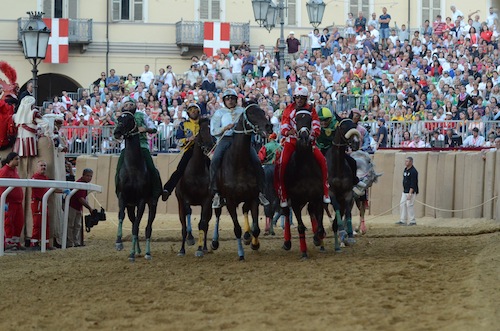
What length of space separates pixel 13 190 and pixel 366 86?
15113 mm

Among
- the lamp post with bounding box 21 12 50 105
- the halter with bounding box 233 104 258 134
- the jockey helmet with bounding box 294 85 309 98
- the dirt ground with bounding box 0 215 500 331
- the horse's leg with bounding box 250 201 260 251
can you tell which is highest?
the lamp post with bounding box 21 12 50 105

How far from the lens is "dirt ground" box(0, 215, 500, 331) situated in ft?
32.3

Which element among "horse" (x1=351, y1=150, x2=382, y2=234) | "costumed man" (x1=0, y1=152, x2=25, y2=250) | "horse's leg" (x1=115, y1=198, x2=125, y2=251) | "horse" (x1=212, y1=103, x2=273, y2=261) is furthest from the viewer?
"horse" (x1=351, y1=150, x2=382, y2=234)

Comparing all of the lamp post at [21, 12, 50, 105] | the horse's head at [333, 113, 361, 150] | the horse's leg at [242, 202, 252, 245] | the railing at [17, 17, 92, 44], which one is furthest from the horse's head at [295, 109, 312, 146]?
the railing at [17, 17, 92, 44]

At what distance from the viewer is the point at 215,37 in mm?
43281

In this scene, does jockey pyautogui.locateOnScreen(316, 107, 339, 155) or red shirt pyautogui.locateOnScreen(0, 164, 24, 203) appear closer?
red shirt pyautogui.locateOnScreen(0, 164, 24, 203)

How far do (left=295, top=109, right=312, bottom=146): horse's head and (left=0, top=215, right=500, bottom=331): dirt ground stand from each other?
1640 mm

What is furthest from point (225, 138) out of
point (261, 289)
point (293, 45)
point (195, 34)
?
point (195, 34)

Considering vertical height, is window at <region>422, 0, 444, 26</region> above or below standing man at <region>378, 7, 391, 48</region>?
above

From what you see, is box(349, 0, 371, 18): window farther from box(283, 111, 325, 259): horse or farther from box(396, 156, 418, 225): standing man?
box(283, 111, 325, 259): horse

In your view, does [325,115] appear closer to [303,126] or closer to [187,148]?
[187,148]

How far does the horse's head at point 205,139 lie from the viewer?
54.0 ft

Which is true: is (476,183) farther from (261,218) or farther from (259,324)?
(259,324)

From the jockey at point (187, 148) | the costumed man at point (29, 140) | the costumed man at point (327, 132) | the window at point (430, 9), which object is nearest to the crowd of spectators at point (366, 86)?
the window at point (430, 9)
